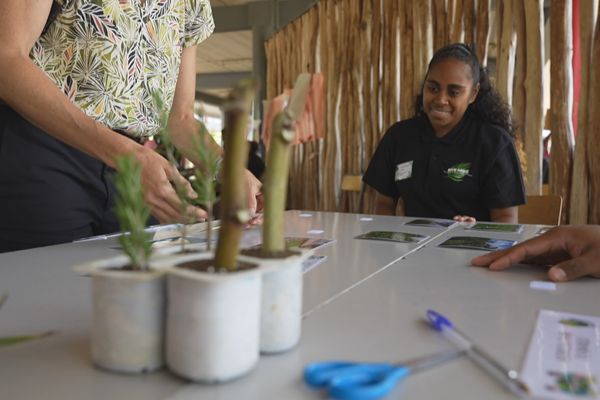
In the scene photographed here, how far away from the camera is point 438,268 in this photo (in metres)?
0.91

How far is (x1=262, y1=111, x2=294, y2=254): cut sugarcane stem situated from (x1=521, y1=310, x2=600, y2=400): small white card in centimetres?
26

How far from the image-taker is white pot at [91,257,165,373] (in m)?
0.41

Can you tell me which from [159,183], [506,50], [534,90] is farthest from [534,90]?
[159,183]

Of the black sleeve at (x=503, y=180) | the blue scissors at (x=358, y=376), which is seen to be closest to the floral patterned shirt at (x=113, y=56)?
the blue scissors at (x=358, y=376)

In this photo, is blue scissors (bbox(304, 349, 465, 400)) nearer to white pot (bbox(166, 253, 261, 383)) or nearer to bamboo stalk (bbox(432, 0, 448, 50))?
white pot (bbox(166, 253, 261, 383))

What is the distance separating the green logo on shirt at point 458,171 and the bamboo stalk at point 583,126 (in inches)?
26.2

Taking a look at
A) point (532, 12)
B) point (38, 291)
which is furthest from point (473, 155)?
point (38, 291)

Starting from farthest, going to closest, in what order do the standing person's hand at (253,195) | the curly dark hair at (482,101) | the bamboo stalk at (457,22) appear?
1. the bamboo stalk at (457,22)
2. the curly dark hair at (482,101)
3. the standing person's hand at (253,195)

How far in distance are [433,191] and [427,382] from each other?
72.5 inches

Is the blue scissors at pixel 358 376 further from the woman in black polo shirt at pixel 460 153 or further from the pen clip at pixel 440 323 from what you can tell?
the woman in black polo shirt at pixel 460 153

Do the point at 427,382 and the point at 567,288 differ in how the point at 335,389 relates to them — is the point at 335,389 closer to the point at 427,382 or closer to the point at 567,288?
the point at 427,382

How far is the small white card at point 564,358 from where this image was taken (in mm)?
413

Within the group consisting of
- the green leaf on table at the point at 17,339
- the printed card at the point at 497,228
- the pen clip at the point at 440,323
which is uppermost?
the printed card at the point at 497,228

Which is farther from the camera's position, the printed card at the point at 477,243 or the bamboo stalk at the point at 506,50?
the bamboo stalk at the point at 506,50
